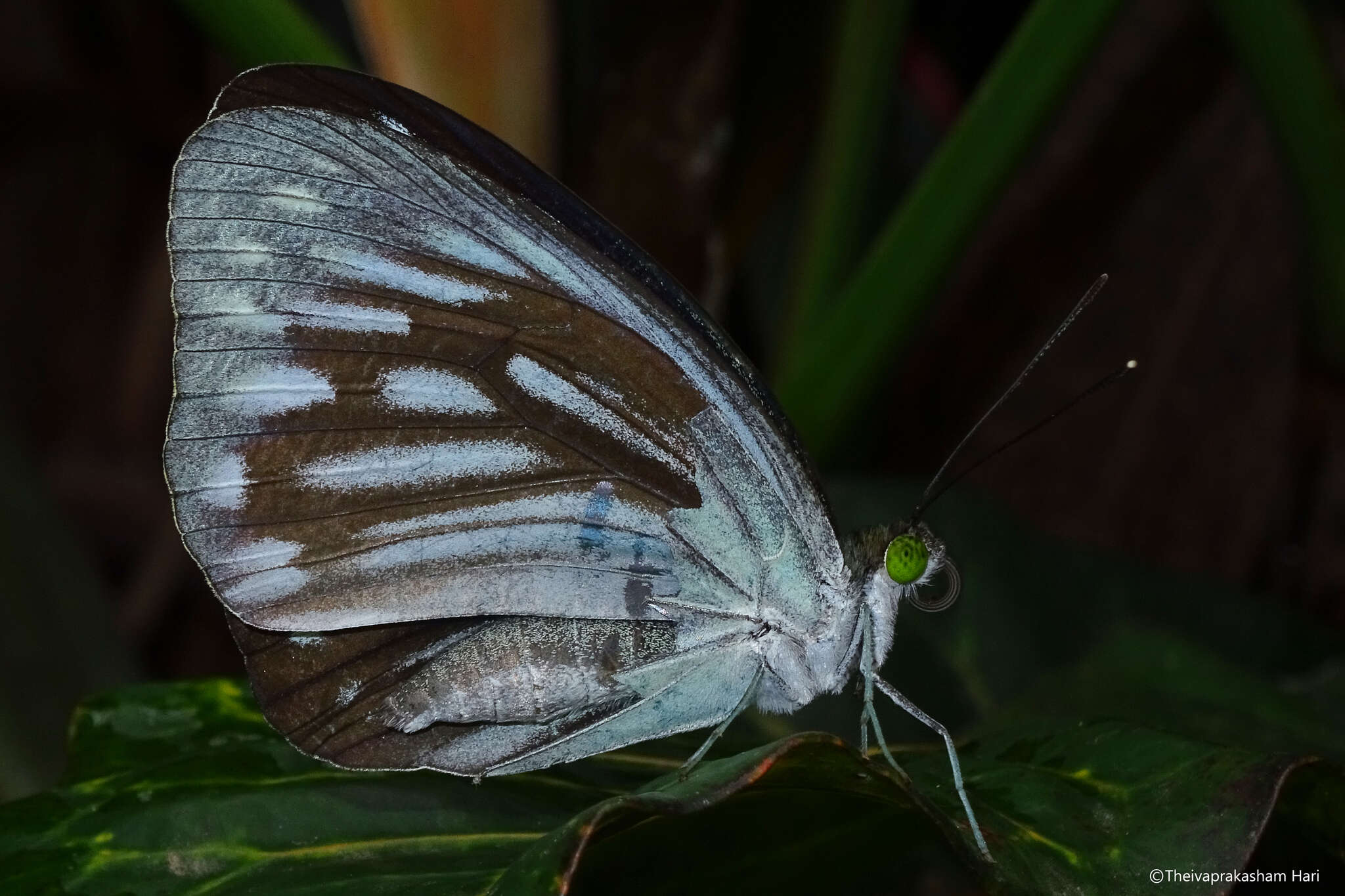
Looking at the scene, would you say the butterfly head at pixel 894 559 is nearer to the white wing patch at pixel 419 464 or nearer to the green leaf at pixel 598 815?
the green leaf at pixel 598 815

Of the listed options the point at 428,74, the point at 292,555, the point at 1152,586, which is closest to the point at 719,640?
the point at 292,555

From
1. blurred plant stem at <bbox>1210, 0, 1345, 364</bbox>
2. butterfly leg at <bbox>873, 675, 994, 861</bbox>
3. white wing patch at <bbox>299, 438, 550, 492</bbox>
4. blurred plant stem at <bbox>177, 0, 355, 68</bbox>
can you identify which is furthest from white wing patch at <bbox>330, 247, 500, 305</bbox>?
blurred plant stem at <bbox>1210, 0, 1345, 364</bbox>

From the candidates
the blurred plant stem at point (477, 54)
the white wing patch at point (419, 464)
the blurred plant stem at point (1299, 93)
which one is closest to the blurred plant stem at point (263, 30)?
the blurred plant stem at point (477, 54)

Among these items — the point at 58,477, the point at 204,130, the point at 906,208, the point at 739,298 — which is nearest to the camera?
the point at 204,130

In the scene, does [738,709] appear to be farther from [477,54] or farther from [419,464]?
[477,54]

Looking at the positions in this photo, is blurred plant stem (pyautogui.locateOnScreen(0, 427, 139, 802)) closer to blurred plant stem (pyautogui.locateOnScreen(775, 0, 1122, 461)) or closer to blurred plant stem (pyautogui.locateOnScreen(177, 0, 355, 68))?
blurred plant stem (pyautogui.locateOnScreen(177, 0, 355, 68))

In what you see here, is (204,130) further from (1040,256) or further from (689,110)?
(1040,256)
